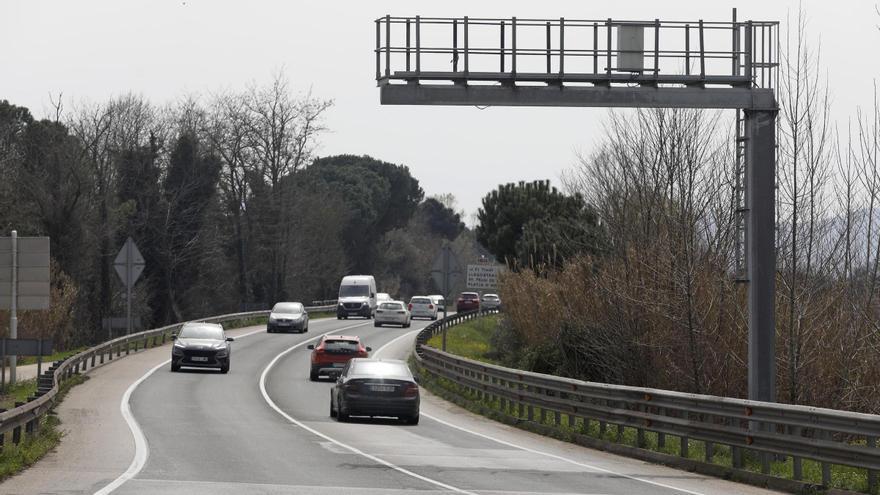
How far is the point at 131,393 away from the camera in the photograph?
115ft

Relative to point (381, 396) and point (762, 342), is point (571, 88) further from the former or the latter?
point (381, 396)

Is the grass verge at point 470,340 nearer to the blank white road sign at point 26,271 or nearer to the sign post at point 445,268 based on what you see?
the sign post at point 445,268

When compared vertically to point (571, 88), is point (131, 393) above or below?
below

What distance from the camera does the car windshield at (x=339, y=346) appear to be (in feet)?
140

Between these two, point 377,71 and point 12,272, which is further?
point 12,272

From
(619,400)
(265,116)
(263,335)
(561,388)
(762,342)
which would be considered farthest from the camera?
(265,116)

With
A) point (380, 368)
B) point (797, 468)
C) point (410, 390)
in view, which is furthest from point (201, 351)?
point (797, 468)

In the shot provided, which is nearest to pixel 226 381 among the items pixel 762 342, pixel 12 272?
pixel 12 272

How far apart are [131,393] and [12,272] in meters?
4.23

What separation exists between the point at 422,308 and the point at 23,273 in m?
51.6

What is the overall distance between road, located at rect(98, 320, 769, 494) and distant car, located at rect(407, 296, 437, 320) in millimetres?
47493

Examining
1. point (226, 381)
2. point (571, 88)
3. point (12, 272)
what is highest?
point (571, 88)

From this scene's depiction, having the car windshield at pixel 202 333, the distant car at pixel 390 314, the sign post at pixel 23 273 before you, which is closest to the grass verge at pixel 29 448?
the sign post at pixel 23 273

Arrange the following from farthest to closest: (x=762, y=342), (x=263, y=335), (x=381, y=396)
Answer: (x=263, y=335)
(x=381, y=396)
(x=762, y=342)
